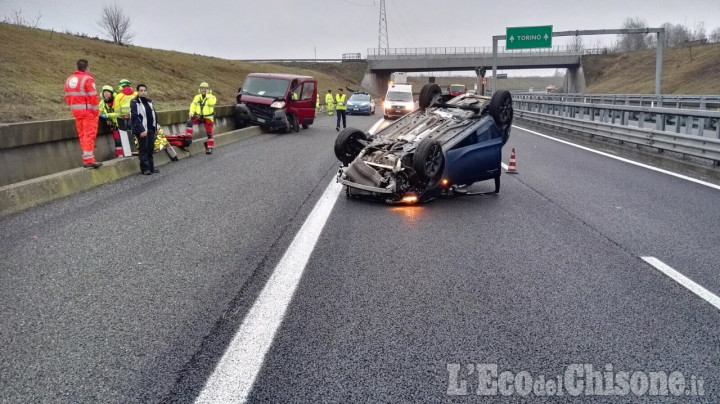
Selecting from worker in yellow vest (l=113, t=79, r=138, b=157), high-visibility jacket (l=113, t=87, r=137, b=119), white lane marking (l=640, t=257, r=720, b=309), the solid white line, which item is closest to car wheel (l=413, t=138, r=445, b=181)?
the solid white line

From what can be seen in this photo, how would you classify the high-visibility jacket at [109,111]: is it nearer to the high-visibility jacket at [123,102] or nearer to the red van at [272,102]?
the high-visibility jacket at [123,102]

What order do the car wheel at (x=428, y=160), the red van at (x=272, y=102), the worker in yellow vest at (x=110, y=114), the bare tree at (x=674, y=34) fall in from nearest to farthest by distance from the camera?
the car wheel at (x=428, y=160) < the worker in yellow vest at (x=110, y=114) < the red van at (x=272, y=102) < the bare tree at (x=674, y=34)

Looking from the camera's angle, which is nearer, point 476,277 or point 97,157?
point 476,277

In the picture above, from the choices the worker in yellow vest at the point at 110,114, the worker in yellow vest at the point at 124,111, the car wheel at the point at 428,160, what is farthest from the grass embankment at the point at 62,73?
the car wheel at the point at 428,160

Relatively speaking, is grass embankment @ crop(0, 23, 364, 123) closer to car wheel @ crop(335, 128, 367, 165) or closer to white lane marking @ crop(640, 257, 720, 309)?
car wheel @ crop(335, 128, 367, 165)

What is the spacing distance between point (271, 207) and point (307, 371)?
540 cm

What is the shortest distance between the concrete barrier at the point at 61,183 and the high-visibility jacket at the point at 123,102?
3.81ft

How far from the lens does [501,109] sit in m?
10.2

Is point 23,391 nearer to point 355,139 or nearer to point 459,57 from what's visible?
point 355,139

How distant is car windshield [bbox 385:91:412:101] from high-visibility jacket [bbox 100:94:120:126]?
2655cm

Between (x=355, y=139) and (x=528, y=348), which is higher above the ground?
(x=355, y=139)

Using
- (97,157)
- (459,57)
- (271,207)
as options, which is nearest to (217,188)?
(271,207)

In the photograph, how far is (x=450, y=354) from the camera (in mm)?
3830

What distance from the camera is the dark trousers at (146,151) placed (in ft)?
40.5
